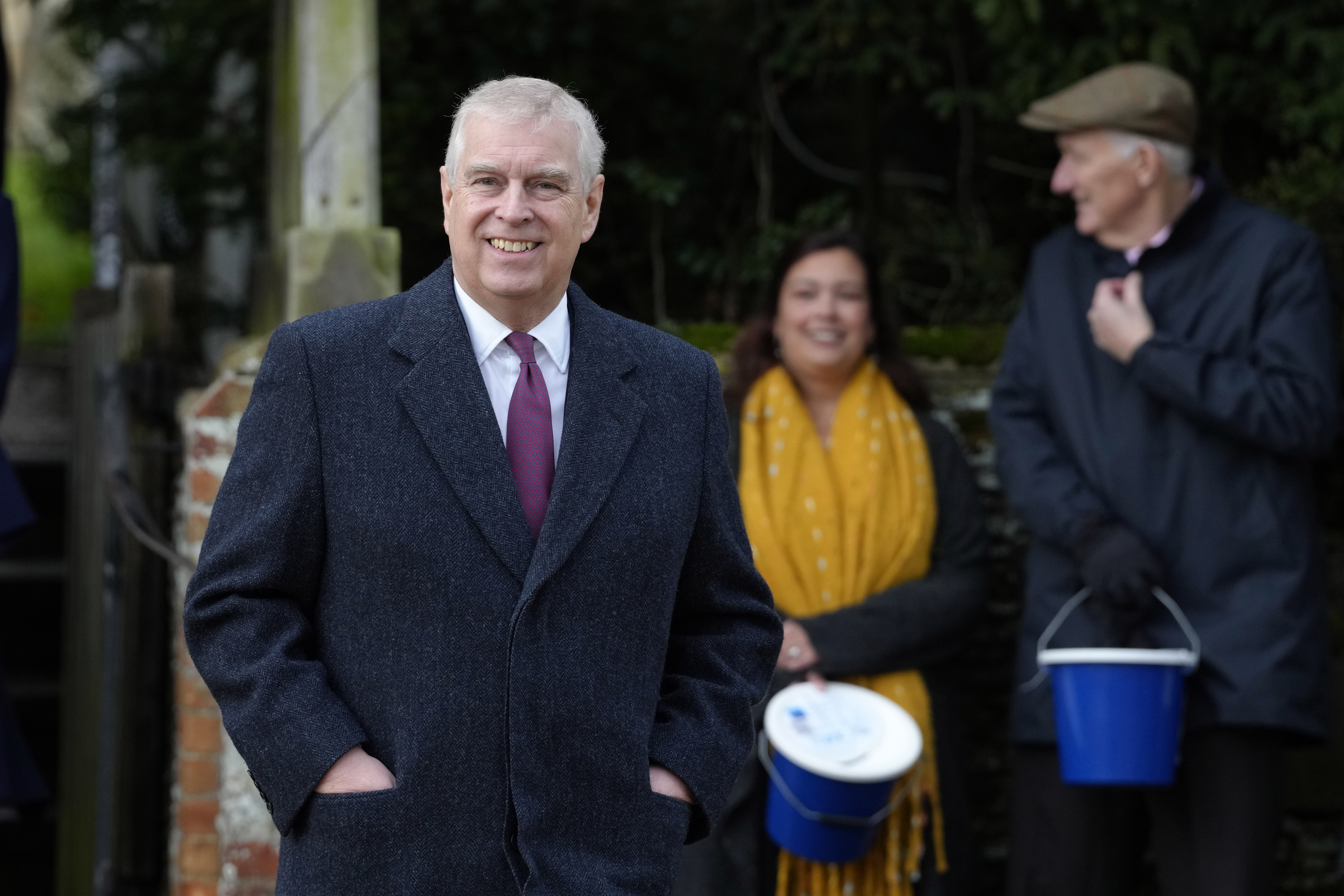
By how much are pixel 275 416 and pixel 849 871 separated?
6.80 ft

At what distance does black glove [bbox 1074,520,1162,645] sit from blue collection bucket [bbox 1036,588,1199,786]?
15cm

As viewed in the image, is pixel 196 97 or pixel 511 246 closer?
pixel 511 246

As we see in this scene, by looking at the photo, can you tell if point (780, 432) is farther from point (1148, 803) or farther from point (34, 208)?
point (34, 208)

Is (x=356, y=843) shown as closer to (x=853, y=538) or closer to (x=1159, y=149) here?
(x=853, y=538)

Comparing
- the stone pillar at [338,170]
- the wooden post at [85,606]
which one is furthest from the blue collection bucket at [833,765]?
the wooden post at [85,606]

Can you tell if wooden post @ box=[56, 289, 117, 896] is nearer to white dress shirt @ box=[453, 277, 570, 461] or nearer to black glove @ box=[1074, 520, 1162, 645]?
black glove @ box=[1074, 520, 1162, 645]

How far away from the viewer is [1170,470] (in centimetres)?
349

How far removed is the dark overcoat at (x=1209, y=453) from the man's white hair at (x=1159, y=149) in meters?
0.07

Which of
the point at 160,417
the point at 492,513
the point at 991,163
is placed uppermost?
the point at 991,163

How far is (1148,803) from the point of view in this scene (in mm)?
3514

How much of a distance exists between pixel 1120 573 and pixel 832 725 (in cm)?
66

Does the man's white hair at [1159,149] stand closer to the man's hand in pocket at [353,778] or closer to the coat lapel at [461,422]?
the coat lapel at [461,422]

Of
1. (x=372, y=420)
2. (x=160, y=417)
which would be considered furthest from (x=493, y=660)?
(x=160, y=417)

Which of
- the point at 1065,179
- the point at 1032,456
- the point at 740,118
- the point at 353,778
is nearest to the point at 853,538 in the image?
the point at 1032,456
